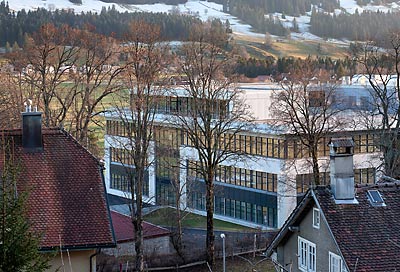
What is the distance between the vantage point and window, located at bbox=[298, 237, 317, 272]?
2412 cm

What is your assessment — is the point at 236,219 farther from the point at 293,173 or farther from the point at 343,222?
the point at 343,222

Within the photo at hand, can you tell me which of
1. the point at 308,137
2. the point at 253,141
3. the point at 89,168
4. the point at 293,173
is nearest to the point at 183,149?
the point at 253,141

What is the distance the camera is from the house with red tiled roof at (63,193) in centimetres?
2206

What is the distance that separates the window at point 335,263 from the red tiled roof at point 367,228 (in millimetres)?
842

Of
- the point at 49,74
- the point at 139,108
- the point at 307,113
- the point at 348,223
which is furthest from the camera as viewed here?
the point at 49,74

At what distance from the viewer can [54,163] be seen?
2427 cm

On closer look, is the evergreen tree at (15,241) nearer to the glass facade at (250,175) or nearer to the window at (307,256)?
the window at (307,256)

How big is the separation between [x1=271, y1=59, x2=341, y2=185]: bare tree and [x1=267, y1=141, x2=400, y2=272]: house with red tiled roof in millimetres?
15975

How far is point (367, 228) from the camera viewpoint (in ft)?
71.5

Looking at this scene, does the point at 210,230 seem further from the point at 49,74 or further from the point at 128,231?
the point at 49,74

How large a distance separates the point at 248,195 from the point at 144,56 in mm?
19000

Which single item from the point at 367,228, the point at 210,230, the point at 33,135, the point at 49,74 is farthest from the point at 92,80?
the point at 367,228

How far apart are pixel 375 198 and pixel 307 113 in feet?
69.2

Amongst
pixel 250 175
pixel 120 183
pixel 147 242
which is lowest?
pixel 120 183
